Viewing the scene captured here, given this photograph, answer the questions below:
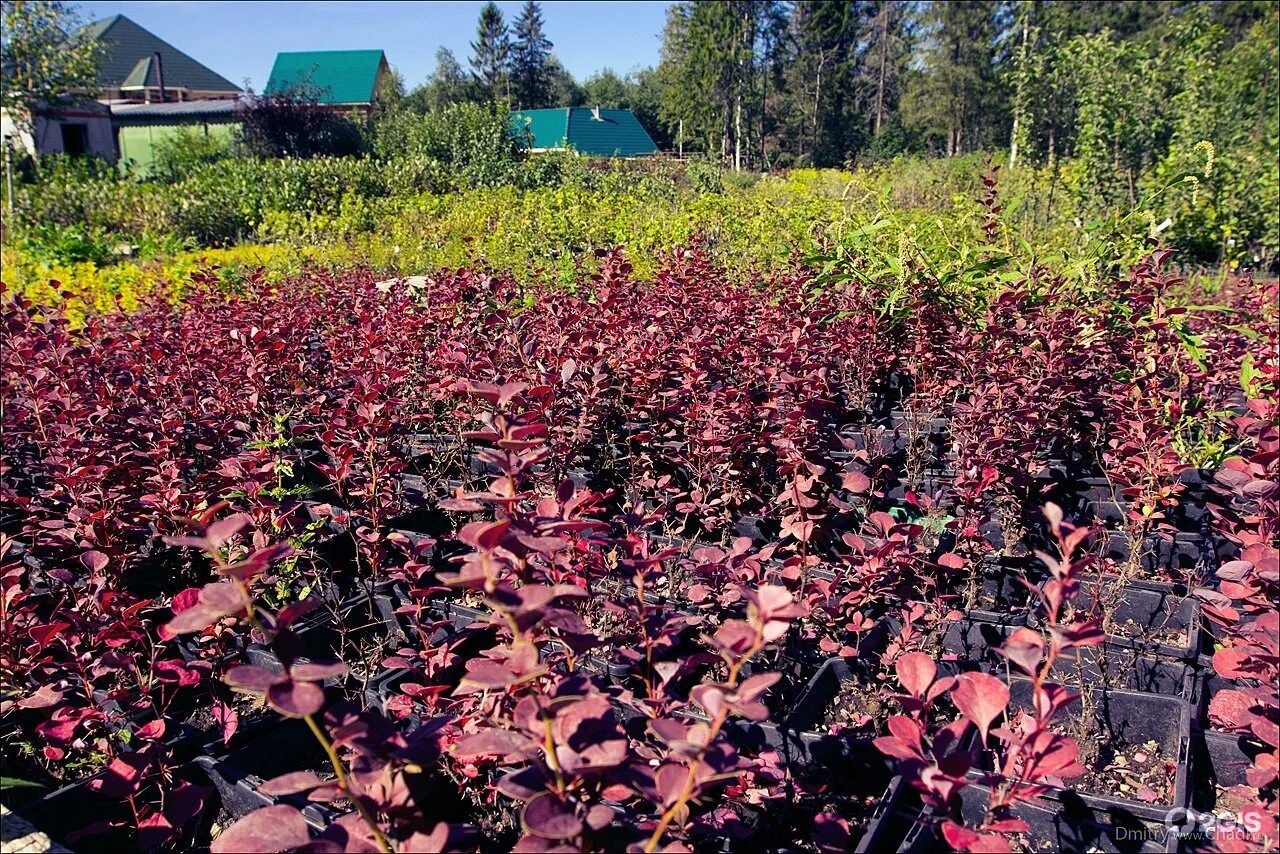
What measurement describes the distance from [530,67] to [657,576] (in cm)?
5683

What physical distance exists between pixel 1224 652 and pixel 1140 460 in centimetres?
115

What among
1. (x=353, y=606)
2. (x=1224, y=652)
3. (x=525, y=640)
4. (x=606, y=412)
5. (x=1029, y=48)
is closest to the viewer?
(x=525, y=640)

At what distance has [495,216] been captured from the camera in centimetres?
984

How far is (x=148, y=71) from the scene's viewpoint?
46656 mm

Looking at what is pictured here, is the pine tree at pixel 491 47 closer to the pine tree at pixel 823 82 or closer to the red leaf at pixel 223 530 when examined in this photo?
the pine tree at pixel 823 82

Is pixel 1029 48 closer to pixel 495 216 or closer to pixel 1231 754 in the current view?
pixel 495 216

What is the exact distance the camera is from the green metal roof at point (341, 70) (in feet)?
145

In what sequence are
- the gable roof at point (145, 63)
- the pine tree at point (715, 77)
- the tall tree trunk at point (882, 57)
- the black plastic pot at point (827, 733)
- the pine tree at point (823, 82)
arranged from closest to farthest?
the black plastic pot at point (827, 733) → the pine tree at point (715, 77) → the pine tree at point (823, 82) → the tall tree trunk at point (882, 57) → the gable roof at point (145, 63)

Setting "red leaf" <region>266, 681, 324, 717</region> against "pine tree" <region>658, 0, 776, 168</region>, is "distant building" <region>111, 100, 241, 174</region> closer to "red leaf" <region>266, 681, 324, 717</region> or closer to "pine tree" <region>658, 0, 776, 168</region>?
"pine tree" <region>658, 0, 776, 168</region>

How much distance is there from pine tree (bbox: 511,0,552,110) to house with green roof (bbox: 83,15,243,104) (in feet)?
54.6

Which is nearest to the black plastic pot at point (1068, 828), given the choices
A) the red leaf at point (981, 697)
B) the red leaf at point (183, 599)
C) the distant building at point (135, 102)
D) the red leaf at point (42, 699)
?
the red leaf at point (981, 697)

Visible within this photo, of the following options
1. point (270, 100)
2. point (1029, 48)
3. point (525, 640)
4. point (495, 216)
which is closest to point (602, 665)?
point (525, 640)

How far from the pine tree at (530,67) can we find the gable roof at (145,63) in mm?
16521

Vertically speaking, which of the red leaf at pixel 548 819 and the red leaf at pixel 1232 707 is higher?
the red leaf at pixel 548 819
